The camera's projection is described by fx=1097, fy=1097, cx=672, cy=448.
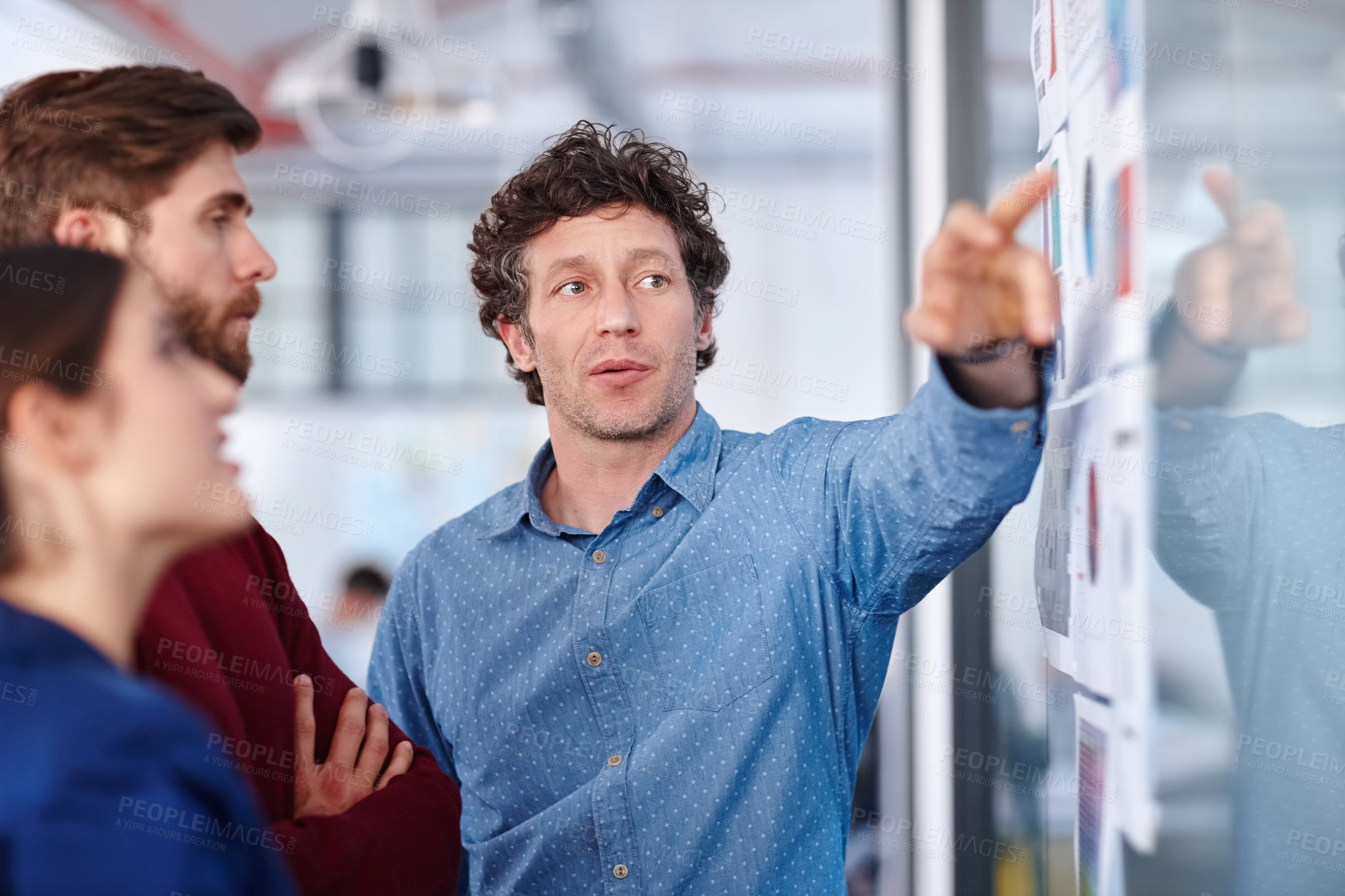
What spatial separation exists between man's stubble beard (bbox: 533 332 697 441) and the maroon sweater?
0.54 meters

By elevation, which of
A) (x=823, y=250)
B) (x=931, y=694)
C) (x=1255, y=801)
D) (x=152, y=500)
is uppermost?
(x=823, y=250)

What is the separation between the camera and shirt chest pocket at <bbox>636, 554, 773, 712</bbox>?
1.41 metres

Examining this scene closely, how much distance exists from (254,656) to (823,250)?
5479 millimetres

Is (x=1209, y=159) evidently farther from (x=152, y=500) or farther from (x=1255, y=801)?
(x=152, y=500)

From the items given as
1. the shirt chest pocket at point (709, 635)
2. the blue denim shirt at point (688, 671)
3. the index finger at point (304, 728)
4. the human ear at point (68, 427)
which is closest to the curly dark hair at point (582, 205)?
the blue denim shirt at point (688, 671)

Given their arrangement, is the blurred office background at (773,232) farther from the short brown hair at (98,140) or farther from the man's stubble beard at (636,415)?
the short brown hair at (98,140)

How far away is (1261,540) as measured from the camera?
0.90 m

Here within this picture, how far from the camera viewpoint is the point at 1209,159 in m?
0.91

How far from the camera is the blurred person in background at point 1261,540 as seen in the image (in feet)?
2.76

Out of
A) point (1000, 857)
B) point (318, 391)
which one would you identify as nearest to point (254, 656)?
point (1000, 857)

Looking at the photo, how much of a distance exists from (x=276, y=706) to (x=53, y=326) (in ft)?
1.48

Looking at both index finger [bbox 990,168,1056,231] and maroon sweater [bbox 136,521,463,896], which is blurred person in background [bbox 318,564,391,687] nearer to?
maroon sweater [bbox 136,521,463,896]

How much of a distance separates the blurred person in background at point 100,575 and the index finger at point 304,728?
36cm

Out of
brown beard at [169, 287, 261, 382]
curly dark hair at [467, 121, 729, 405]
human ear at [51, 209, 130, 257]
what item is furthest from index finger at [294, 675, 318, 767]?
curly dark hair at [467, 121, 729, 405]
